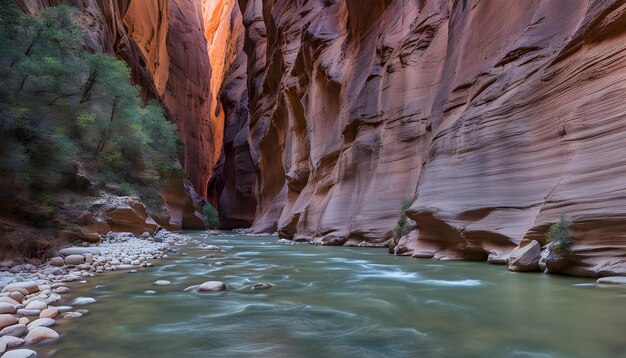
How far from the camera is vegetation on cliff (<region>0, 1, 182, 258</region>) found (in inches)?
308

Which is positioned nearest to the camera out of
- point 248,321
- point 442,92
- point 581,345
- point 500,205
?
point 581,345

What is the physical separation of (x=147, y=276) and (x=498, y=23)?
35.7 feet

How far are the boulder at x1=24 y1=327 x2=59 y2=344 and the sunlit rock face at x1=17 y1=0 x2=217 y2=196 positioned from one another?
15747mm

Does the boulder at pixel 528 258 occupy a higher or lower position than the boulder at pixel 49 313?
higher

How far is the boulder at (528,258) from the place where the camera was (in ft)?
22.7

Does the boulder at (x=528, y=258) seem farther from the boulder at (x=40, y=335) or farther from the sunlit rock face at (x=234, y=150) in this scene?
the sunlit rock face at (x=234, y=150)

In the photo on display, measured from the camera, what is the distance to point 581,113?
7.19m

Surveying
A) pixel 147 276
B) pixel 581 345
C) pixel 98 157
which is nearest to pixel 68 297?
pixel 147 276

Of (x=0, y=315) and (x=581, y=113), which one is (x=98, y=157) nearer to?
(x=0, y=315)

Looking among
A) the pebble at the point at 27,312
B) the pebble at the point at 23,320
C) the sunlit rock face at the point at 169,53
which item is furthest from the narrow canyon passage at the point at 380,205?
the sunlit rock face at the point at 169,53

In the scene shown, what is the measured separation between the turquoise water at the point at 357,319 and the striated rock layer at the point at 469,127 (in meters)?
1.82

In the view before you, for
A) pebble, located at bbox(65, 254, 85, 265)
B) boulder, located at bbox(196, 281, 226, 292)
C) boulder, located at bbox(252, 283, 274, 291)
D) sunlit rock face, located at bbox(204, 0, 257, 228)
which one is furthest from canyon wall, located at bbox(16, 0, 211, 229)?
boulder, located at bbox(252, 283, 274, 291)

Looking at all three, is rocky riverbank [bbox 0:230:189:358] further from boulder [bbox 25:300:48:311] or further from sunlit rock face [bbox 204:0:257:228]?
sunlit rock face [bbox 204:0:257:228]

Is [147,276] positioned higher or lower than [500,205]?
lower
